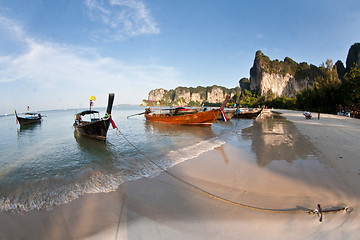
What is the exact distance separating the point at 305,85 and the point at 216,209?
460 ft

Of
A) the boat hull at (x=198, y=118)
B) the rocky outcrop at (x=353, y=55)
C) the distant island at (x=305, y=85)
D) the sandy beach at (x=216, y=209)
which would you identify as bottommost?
the sandy beach at (x=216, y=209)

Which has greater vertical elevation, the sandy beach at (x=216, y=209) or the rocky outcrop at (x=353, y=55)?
the rocky outcrop at (x=353, y=55)

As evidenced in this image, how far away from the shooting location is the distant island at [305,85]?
26.2 m

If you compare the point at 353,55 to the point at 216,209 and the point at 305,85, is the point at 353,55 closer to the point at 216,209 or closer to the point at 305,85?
the point at 305,85

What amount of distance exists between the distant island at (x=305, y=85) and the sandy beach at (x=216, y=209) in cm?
2402

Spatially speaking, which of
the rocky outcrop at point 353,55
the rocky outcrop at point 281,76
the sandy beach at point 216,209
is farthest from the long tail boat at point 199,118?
the rocky outcrop at point 353,55

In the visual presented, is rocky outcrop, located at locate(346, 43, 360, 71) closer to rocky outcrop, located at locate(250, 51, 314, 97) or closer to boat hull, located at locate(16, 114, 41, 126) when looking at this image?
rocky outcrop, located at locate(250, 51, 314, 97)

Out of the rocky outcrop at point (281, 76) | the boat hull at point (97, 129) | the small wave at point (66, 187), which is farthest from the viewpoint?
the rocky outcrop at point (281, 76)

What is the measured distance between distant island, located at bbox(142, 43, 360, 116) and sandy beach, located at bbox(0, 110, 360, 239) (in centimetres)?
2402

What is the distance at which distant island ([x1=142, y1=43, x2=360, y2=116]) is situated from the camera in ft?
86.1

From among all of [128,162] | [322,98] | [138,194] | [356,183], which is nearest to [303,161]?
[356,183]

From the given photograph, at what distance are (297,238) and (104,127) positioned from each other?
12.7 metres

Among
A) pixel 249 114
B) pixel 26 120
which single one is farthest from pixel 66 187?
pixel 26 120

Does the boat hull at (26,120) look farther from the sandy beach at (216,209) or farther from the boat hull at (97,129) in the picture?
the sandy beach at (216,209)
